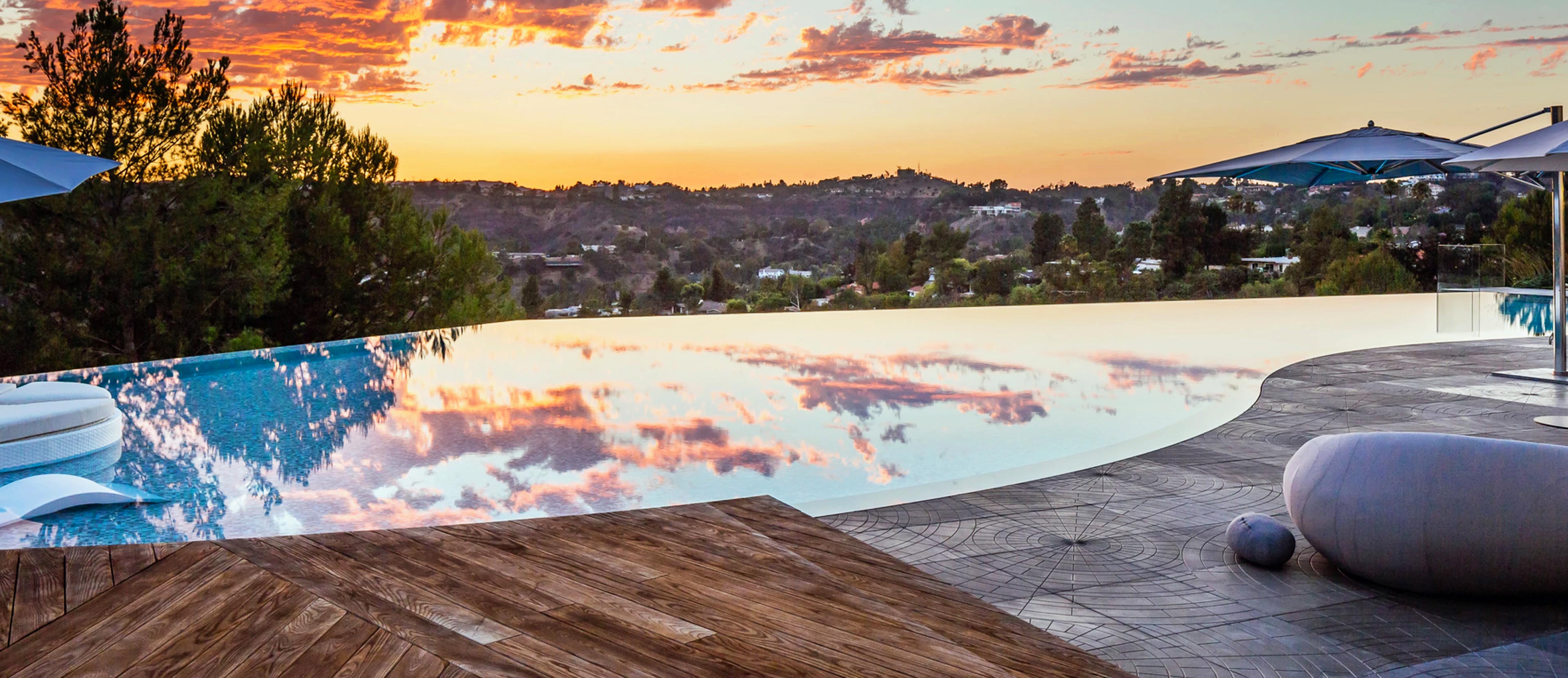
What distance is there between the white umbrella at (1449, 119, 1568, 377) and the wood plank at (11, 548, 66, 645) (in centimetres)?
659

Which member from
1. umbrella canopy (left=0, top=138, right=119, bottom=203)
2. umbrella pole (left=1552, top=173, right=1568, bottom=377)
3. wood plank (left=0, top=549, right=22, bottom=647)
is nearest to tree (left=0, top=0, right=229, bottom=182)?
umbrella canopy (left=0, top=138, right=119, bottom=203)

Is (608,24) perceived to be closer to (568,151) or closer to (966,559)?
(568,151)

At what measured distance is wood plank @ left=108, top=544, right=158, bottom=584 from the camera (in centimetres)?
246

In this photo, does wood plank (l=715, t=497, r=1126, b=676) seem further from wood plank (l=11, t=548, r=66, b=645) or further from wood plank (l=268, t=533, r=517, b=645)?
wood plank (l=11, t=548, r=66, b=645)

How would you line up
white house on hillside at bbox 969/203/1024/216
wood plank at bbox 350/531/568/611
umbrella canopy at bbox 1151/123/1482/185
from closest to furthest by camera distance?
wood plank at bbox 350/531/568/611 < umbrella canopy at bbox 1151/123/1482/185 < white house on hillside at bbox 969/203/1024/216

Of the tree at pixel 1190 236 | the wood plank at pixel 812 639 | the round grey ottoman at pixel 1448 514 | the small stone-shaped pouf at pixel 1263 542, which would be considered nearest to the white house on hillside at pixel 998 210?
the tree at pixel 1190 236

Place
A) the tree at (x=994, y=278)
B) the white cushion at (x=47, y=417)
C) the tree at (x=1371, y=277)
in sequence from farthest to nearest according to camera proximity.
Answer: the tree at (x=994, y=278)
the tree at (x=1371, y=277)
the white cushion at (x=47, y=417)

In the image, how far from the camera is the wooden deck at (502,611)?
203cm

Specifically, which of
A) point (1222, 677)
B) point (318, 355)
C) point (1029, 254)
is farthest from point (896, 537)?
point (1029, 254)

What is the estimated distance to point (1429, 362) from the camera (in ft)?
30.5

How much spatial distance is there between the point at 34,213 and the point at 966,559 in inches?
465

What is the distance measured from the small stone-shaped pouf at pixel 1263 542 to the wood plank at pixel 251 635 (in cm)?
292

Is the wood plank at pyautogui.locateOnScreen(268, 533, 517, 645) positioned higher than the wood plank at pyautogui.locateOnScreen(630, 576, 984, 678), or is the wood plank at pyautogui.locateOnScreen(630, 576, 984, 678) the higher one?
the wood plank at pyautogui.locateOnScreen(268, 533, 517, 645)

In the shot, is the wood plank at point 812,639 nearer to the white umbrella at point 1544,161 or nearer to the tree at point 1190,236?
the white umbrella at point 1544,161
